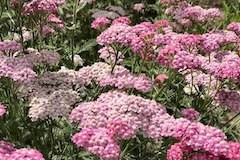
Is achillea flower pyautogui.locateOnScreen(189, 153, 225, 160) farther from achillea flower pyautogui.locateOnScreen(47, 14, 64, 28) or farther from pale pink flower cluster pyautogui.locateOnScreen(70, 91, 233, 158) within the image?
achillea flower pyautogui.locateOnScreen(47, 14, 64, 28)

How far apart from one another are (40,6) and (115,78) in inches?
38.8

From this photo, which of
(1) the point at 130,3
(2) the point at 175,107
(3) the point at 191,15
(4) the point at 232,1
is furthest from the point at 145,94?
(4) the point at 232,1

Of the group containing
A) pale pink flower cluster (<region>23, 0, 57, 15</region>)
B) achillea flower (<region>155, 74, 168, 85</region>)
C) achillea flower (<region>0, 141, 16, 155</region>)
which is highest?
pale pink flower cluster (<region>23, 0, 57, 15</region>)

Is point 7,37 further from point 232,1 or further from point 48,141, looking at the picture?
point 232,1

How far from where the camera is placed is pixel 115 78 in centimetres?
455

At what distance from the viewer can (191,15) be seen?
629 centimetres

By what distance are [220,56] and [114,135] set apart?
1.88 m

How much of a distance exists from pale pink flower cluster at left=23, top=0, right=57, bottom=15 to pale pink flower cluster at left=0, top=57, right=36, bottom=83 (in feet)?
2.24

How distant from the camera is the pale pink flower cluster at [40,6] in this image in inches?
198

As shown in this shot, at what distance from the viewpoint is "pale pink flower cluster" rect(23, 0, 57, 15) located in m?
5.03

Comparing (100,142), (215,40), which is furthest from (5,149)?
(215,40)

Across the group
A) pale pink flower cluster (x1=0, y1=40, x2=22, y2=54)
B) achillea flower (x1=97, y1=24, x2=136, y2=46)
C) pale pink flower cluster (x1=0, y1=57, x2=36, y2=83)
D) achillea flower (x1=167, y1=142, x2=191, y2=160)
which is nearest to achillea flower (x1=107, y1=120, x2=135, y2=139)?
achillea flower (x1=167, y1=142, x2=191, y2=160)

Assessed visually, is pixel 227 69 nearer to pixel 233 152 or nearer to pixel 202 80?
pixel 202 80

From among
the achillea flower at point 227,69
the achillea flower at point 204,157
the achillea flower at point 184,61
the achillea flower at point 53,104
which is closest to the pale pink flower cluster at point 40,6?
the achillea flower at point 53,104
